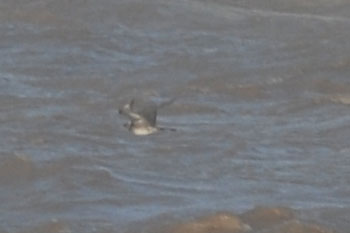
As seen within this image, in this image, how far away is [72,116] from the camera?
1069cm

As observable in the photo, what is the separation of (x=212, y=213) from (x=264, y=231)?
318 millimetres

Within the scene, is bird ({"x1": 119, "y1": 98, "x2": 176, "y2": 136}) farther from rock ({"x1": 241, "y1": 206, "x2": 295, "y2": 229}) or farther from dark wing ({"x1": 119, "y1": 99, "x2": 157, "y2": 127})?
rock ({"x1": 241, "y1": 206, "x2": 295, "y2": 229})

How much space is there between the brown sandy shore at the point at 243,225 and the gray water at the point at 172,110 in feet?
0.31

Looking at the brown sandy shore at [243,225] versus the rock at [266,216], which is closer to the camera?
the brown sandy shore at [243,225]

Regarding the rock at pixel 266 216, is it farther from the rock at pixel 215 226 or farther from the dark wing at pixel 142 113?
the dark wing at pixel 142 113

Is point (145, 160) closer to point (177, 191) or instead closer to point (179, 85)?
point (177, 191)

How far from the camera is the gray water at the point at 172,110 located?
29.9 ft

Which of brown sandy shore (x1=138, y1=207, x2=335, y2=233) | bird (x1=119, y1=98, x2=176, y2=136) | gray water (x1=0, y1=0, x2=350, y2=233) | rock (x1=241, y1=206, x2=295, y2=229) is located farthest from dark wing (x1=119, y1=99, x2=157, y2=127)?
rock (x1=241, y1=206, x2=295, y2=229)

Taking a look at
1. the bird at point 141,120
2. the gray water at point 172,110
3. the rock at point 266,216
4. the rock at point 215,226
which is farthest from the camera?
the gray water at point 172,110

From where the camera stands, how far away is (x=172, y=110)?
11.0 m

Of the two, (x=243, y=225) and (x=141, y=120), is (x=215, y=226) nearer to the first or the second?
(x=243, y=225)

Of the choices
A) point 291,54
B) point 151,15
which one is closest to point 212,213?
point 291,54

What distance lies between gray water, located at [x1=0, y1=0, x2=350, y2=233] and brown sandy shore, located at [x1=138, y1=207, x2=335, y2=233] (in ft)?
0.31

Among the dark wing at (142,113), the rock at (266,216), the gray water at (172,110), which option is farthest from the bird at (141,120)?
the rock at (266,216)
